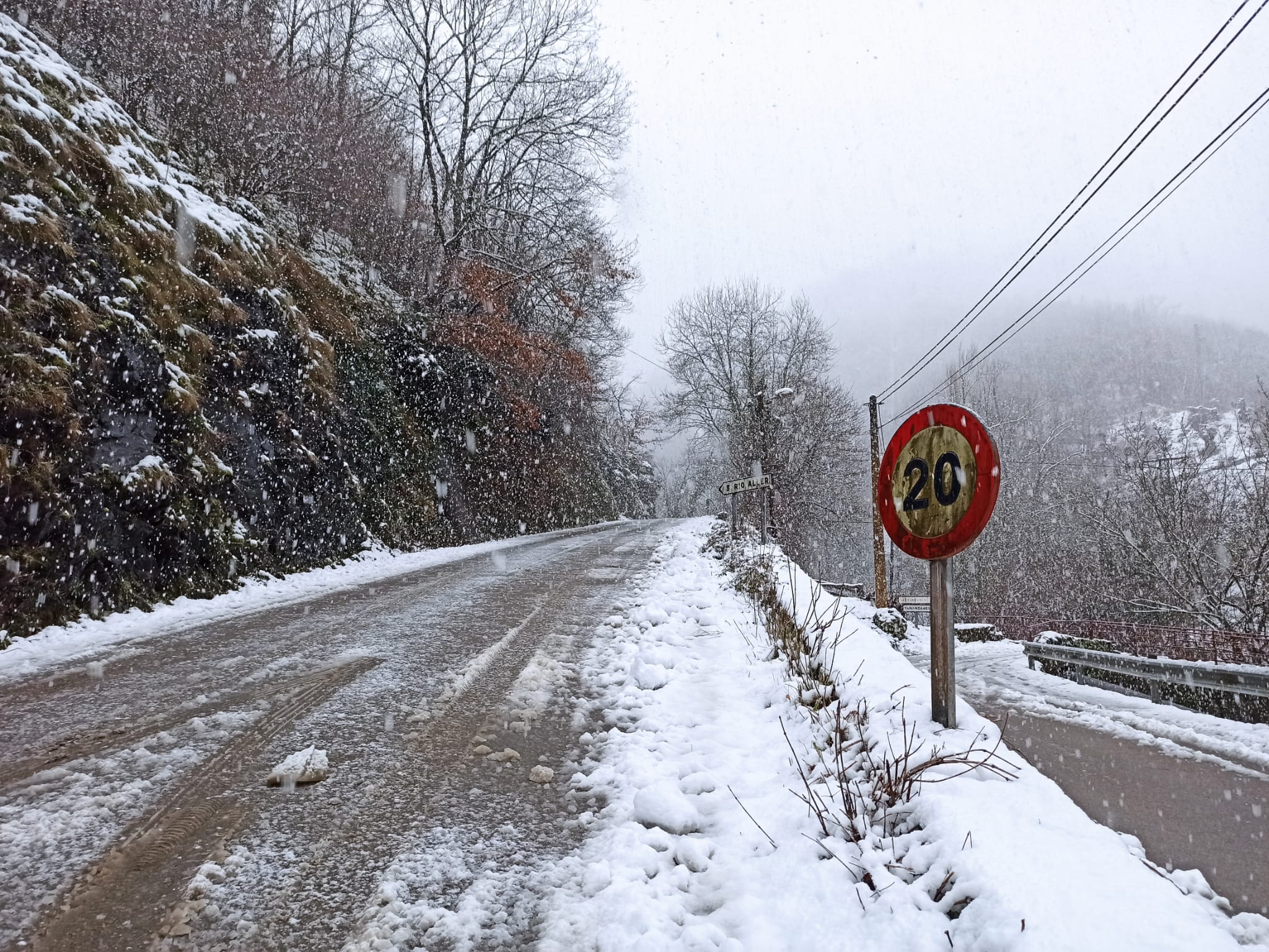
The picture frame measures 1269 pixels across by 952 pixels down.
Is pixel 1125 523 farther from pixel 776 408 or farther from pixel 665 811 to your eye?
pixel 665 811

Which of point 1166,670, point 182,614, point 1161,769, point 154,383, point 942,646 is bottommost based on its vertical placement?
point 1161,769

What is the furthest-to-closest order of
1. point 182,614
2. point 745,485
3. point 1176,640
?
point 1176,640 → point 745,485 → point 182,614

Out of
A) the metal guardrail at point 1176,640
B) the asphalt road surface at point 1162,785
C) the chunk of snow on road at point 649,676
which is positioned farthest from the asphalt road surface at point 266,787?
the metal guardrail at point 1176,640

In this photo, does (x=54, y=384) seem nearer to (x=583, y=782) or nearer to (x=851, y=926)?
(x=583, y=782)

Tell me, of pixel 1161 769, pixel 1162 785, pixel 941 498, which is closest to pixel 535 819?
pixel 941 498

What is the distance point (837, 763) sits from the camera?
292cm

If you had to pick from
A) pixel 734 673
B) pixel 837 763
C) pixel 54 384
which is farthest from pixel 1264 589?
pixel 54 384

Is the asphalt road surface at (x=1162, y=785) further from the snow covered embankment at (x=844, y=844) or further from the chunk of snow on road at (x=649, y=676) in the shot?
the chunk of snow on road at (x=649, y=676)

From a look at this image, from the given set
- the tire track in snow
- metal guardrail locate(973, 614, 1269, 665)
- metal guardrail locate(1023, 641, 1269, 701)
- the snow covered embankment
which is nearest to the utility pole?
metal guardrail locate(973, 614, 1269, 665)

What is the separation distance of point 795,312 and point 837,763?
Answer: 3012 cm

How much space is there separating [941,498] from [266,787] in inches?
138

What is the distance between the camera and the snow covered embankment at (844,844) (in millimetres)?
1767

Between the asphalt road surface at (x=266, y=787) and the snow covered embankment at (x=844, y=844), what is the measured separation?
329 millimetres

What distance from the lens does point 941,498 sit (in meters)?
3.17
